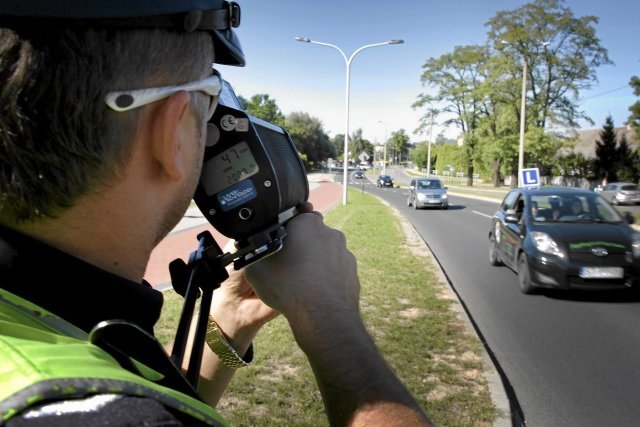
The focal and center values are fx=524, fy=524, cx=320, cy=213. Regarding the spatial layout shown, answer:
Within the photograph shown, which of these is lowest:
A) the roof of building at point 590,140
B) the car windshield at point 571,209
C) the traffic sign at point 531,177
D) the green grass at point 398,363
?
the green grass at point 398,363

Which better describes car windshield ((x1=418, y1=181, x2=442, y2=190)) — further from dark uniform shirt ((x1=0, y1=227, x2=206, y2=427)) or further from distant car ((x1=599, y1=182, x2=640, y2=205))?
dark uniform shirt ((x1=0, y1=227, x2=206, y2=427))

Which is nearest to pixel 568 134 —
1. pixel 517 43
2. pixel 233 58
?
pixel 517 43

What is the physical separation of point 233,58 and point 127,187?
0.43 m

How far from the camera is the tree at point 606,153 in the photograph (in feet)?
167

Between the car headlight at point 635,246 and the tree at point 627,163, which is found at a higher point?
the tree at point 627,163

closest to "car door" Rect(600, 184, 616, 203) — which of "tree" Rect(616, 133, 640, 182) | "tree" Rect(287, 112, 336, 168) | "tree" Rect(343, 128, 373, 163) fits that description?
"tree" Rect(616, 133, 640, 182)

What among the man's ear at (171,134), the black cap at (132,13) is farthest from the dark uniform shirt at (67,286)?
the black cap at (132,13)

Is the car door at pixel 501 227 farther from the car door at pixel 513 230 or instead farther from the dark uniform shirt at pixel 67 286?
the dark uniform shirt at pixel 67 286

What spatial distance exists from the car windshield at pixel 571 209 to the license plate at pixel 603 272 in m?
1.12

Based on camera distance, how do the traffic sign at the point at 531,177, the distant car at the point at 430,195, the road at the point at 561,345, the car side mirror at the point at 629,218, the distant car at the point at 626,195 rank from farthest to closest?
the distant car at the point at 626,195 → the distant car at the point at 430,195 → the traffic sign at the point at 531,177 → the car side mirror at the point at 629,218 → the road at the point at 561,345

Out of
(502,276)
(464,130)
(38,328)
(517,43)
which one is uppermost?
(517,43)

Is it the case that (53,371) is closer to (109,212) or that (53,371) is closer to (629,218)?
(109,212)

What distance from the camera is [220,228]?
3.96ft

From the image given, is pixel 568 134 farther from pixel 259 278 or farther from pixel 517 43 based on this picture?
pixel 259 278
